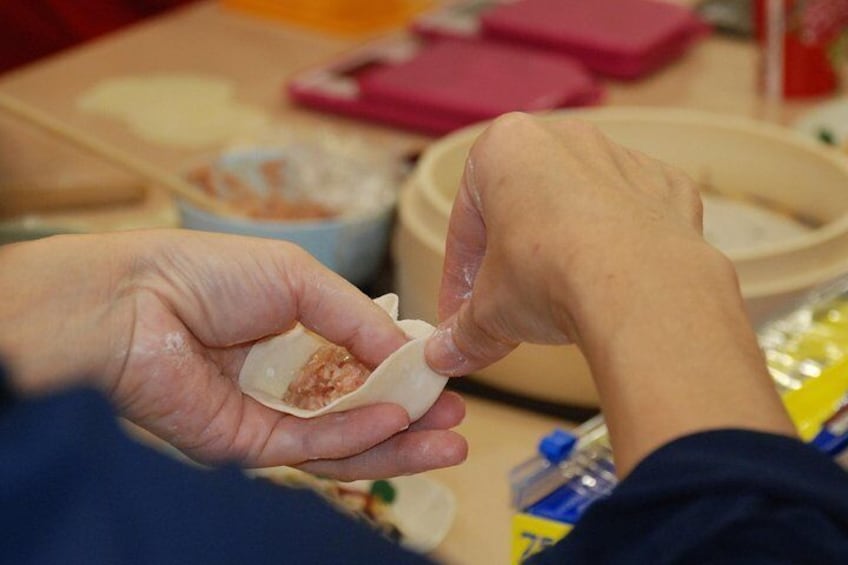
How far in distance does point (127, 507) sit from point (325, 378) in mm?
529

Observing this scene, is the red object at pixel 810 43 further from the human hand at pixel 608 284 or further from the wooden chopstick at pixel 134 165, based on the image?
the human hand at pixel 608 284

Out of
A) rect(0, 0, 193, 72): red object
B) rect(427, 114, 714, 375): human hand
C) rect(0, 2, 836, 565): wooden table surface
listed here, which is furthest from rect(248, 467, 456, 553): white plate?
rect(0, 0, 193, 72): red object

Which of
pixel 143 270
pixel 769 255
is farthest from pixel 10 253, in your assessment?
pixel 769 255

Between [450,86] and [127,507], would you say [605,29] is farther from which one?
[127,507]

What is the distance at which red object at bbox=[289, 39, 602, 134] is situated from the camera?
1811 millimetres

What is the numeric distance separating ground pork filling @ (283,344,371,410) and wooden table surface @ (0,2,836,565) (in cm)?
65

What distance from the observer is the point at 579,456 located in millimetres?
1108

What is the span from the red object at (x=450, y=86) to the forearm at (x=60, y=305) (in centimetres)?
90

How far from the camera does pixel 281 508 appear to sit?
1.90ft

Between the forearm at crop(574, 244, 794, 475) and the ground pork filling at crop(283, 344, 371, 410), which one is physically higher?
the forearm at crop(574, 244, 794, 475)

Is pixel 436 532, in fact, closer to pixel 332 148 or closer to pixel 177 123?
pixel 332 148

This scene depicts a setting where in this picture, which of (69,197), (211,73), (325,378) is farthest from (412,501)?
(211,73)

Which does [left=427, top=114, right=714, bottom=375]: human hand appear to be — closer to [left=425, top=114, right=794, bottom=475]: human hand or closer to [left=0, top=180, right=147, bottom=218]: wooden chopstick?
[left=425, top=114, right=794, bottom=475]: human hand

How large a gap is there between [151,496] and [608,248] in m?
0.36
